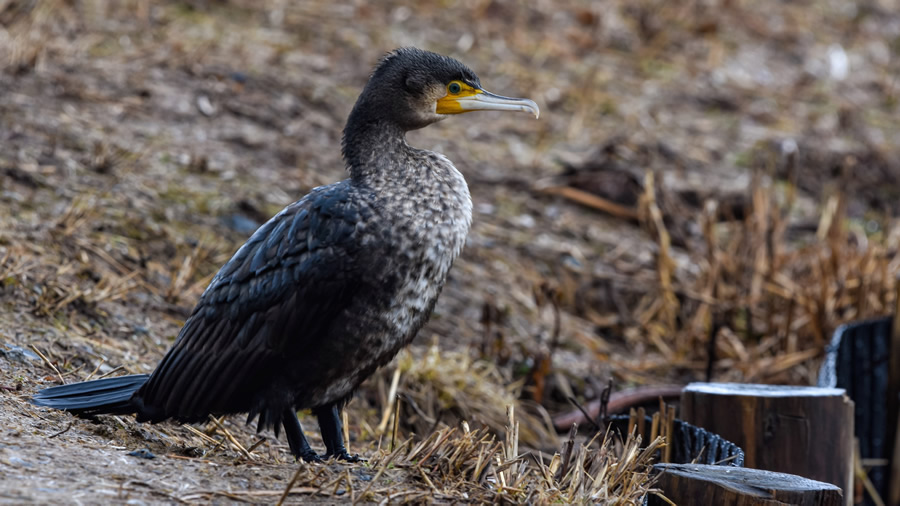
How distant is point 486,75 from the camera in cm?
823

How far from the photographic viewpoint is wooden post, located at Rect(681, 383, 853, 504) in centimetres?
350

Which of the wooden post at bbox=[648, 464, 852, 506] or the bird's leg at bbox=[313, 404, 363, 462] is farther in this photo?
the bird's leg at bbox=[313, 404, 363, 462]

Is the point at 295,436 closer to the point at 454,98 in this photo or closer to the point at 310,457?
the point at 310,457

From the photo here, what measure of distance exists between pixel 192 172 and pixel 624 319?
249 centimetres

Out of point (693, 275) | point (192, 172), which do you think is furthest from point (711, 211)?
point (192, 172)

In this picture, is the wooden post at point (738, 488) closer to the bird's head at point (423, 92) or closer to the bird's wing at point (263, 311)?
the bird's wing at point (263, 311)

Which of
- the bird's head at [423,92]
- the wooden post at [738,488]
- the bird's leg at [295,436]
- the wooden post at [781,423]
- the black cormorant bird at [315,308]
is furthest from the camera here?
the wooden post at [781,423]

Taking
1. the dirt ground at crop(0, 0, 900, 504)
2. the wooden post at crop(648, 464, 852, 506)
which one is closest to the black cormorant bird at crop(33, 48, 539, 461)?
the dirt ground at crop(0, 0, 900, 504)

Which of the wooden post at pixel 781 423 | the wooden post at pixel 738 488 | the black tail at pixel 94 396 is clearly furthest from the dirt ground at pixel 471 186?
the wooden post at pixel 781 423

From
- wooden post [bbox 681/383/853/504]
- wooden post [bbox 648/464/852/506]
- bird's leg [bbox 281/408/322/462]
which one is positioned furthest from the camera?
Result: wooden post [bbox 681/383/853/504]

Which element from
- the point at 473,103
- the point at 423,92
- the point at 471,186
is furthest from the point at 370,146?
the point at 471,186

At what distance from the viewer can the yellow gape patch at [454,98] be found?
342 centimetres

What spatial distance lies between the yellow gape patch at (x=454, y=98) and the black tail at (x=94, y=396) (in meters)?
1.28

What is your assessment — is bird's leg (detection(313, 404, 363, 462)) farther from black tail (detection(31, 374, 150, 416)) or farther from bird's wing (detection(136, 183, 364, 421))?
black tail (detection(31, 374, 150, 416))
